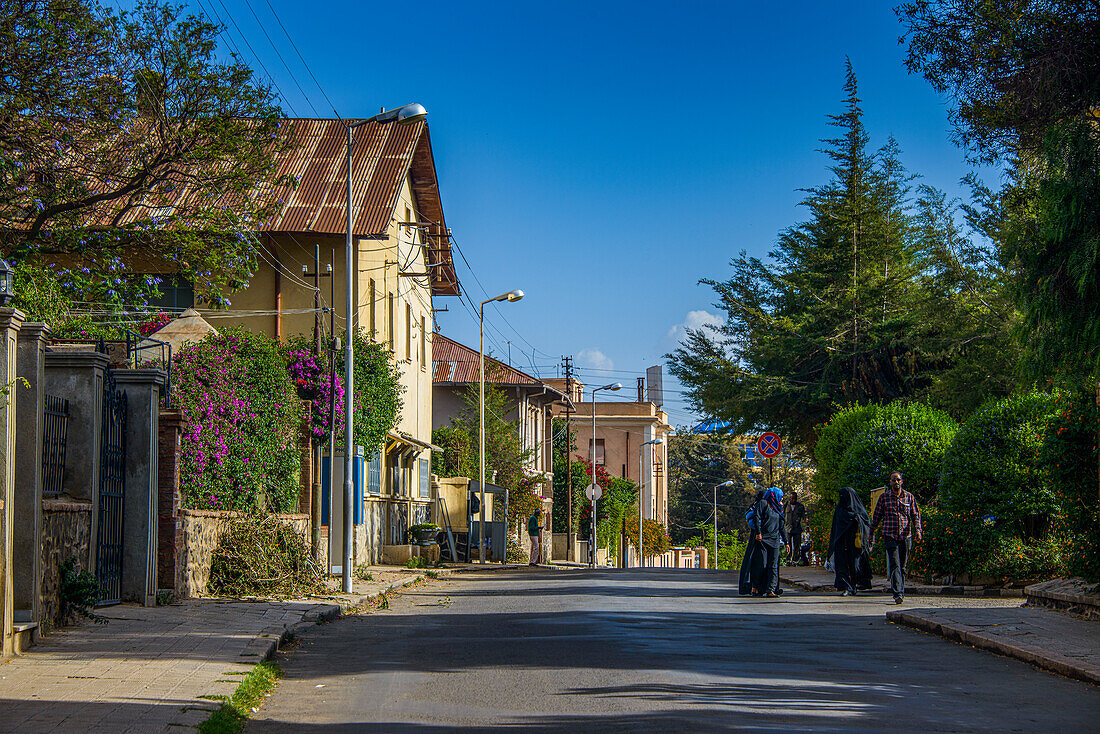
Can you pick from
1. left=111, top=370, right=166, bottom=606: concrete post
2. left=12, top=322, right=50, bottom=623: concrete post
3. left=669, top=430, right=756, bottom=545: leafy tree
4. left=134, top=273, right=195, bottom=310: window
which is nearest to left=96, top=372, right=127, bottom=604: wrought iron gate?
left=111, top=370, right=166, bottom=606: concrete post

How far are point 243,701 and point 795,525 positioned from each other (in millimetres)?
24373

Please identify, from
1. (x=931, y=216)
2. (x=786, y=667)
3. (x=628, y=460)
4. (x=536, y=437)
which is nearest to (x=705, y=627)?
(x=786, y=667)

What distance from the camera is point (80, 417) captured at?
43.0ft

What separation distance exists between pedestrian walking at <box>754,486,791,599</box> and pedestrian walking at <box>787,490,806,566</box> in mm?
9341

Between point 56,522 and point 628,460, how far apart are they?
77.8 metres

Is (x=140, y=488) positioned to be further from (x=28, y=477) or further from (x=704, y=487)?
(x=704, y=487)

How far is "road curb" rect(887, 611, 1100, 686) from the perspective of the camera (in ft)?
30.6

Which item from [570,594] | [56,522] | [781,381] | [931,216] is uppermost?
[931,216]

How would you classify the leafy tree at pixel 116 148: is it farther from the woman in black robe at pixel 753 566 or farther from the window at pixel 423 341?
the window at pixel 423 341

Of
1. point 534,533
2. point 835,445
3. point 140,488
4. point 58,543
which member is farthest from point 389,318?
point 58,543

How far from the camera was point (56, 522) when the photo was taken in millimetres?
11969

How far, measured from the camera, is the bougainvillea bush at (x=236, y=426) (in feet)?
63.1

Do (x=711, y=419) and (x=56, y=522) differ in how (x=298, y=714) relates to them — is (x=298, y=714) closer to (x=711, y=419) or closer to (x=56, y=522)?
(x=56, y=522)

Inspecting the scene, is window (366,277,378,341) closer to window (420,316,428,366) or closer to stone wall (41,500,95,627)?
window (420,316,428,366)
